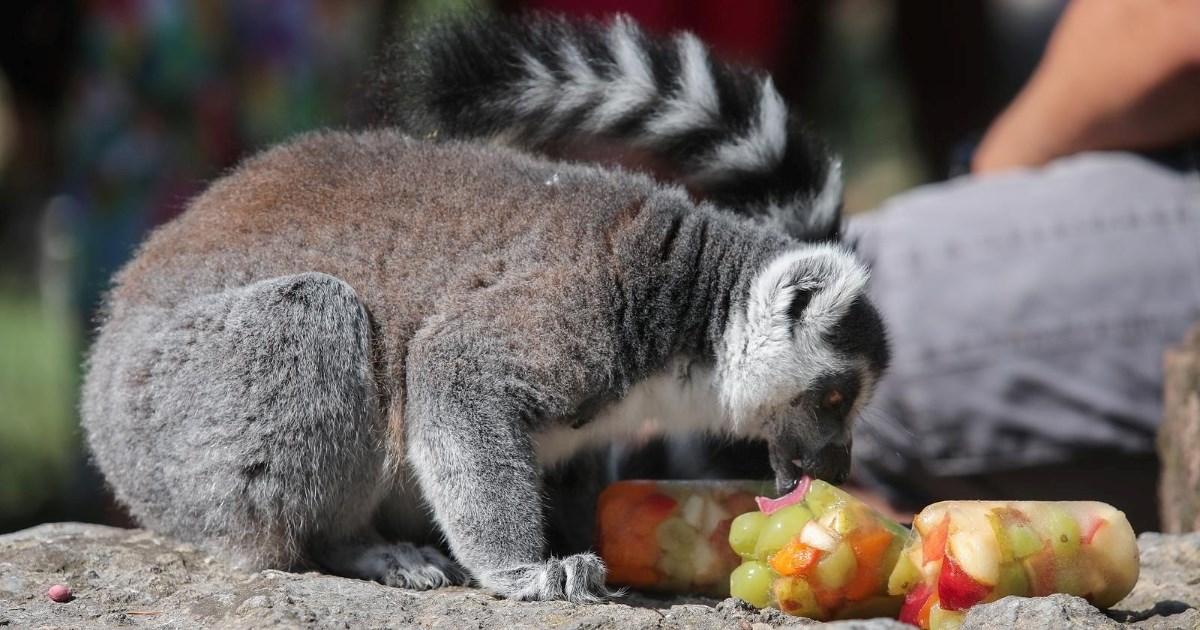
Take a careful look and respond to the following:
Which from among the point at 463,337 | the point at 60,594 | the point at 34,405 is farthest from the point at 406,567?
the point at 34,405

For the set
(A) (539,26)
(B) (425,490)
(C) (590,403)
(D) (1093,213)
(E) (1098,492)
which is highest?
(A) (539,26)

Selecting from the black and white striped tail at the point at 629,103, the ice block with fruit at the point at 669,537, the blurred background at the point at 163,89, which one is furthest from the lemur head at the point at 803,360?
the blurred background at the point at 163,89

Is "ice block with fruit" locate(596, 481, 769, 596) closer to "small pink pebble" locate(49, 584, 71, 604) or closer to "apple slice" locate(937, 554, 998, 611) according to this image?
"apple slice" locate(937, 554, 998, 611)

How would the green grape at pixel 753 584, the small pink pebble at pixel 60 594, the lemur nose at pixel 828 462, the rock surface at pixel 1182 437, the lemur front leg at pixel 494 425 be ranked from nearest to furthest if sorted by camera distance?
the green grape at pixel 753 584
the small pink pebble at pixel 60 594
the lemur front leg at pixel 494 425
the lemur nose at pixel 828 462
the rock surface at pixel 1182 437

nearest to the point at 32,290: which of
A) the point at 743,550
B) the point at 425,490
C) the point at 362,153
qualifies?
the point at 362,153

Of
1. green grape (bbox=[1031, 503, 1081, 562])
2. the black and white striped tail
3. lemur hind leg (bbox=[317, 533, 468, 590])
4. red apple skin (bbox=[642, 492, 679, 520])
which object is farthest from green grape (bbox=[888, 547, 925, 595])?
the black and white striped tail

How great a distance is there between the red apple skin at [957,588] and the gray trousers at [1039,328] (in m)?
1.85

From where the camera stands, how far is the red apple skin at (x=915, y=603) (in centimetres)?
301

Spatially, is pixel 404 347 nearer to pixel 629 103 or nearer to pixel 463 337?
pixel 463 337

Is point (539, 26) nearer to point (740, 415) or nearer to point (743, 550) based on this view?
point (740, 415)

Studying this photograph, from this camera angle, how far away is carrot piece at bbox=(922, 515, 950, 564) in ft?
9.88

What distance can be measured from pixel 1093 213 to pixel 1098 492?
1.25m

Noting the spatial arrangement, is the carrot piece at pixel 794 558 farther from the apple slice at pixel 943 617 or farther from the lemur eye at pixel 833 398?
the lemur eye at pixel 833 398

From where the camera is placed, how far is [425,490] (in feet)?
11.8
